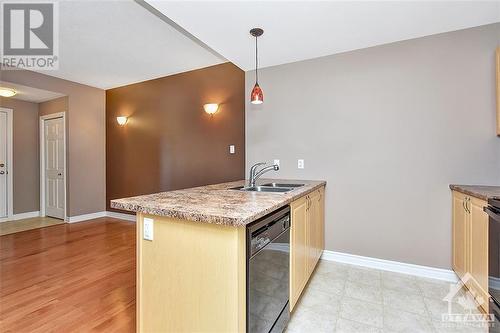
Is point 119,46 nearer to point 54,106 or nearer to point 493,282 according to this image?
point 54,106

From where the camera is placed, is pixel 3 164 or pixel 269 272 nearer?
pixel 269 272

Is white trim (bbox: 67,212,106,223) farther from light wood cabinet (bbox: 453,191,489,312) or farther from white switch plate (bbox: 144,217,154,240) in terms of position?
light wood cabinet (bbox: 453,191,489,312)

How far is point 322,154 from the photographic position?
117 inches

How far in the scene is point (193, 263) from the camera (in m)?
1.23

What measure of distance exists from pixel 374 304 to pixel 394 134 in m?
1.69

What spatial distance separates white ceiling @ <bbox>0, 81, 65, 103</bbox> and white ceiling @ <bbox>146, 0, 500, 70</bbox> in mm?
3421

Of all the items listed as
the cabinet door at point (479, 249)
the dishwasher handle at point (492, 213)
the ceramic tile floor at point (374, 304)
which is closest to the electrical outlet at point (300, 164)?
the ceramic tile floor at point (374, 304)

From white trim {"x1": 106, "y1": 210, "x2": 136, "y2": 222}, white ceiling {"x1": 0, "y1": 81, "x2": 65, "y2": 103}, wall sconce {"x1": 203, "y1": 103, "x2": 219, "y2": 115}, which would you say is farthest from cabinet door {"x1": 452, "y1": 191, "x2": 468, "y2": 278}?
white ceiling {"x1": 0, "y1": 81, "x2": 65, "y2": 103}

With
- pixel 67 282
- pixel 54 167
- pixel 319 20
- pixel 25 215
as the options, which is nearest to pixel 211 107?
pixel 319 20

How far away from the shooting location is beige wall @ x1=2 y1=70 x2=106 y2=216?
4.52 m

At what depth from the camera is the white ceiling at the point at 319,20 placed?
1994mm

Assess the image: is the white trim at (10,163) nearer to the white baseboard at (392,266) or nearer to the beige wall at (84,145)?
the beige wall at (84,145)

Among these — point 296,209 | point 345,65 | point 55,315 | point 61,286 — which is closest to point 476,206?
point 296,209

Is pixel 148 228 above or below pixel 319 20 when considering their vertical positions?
below
